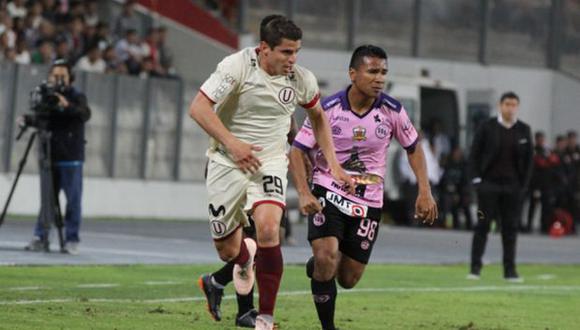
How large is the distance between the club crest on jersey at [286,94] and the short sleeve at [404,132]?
45.7 inches

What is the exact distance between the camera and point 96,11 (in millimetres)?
34219

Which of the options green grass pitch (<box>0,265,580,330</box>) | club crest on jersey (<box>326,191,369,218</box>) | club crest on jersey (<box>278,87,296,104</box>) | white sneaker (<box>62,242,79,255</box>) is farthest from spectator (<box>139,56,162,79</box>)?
club crest on jersey (<box>278,87,296,104</box>)

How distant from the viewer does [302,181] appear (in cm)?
1175

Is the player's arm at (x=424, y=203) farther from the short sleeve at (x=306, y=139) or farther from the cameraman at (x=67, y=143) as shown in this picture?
the cameraman at (x=67, y=143)

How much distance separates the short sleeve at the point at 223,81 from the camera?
37.3 ft

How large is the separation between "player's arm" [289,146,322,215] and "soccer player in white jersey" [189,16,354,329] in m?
0.13

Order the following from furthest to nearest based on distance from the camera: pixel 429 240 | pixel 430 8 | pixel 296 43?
pixel 430 8 → pixel 429 240 → pixel 296 43

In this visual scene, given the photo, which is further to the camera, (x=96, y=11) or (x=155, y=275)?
(x=96, y=11)

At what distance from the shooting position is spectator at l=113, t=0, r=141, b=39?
33.0m

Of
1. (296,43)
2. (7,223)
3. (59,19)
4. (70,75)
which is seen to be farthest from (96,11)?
(296,43)

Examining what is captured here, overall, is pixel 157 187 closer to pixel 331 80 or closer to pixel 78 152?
pixel 331 80

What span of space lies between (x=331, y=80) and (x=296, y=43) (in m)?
22.2

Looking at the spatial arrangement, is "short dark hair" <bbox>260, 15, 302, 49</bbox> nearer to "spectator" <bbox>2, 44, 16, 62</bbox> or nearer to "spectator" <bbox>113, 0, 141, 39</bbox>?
"spectator" <bbox>2, 44, 16, 62</bbox>

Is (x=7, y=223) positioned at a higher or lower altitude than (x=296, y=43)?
lower
